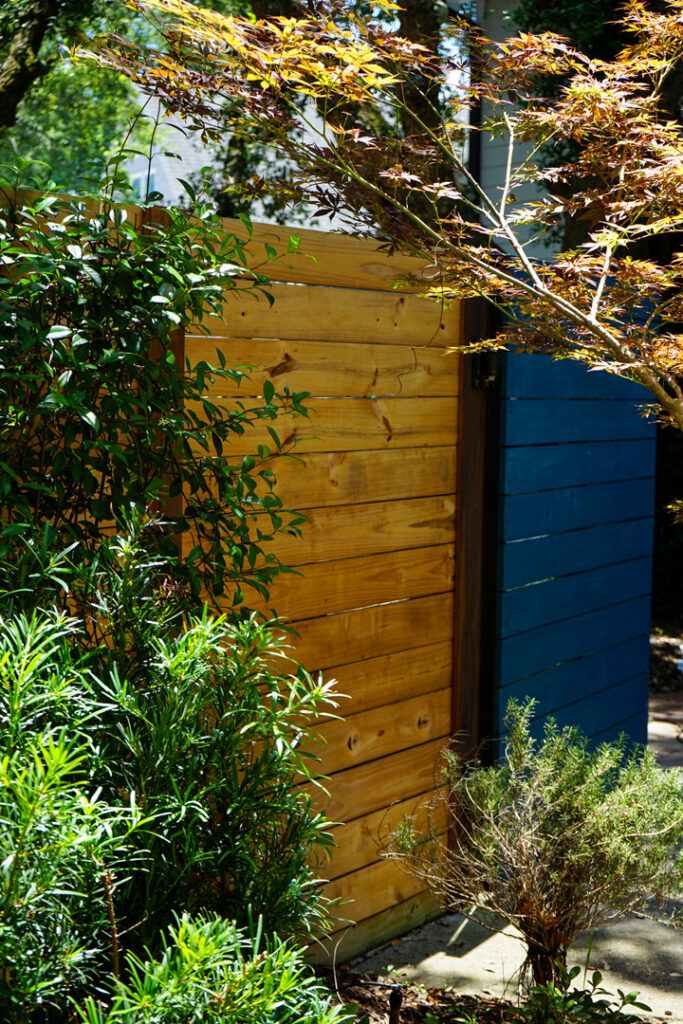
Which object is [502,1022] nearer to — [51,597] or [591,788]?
[591,788]

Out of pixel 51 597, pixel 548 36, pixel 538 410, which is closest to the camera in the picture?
pixel 51 597

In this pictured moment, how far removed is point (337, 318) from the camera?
2.92 meters

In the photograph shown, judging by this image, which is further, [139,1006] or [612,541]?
[612,541]

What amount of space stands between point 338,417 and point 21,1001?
2.04 meters

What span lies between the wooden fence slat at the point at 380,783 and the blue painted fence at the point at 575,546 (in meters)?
0.40

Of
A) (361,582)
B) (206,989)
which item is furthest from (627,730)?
(206,989)

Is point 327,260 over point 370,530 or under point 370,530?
over

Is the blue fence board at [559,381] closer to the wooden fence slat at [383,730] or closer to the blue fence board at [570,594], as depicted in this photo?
the blue fence board at [570,594]

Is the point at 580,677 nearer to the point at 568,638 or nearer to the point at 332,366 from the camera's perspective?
the point at 568,638

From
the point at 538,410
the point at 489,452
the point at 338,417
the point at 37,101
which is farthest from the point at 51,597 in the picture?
the point at 37,101

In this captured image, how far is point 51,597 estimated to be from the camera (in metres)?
1.61

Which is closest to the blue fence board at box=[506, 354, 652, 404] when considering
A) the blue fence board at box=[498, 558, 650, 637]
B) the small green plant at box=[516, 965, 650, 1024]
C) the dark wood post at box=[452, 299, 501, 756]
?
the dark wood post at box=[452, 299, 501, 756]

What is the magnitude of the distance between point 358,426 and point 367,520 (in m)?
0.29

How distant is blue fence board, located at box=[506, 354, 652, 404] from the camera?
373cm
